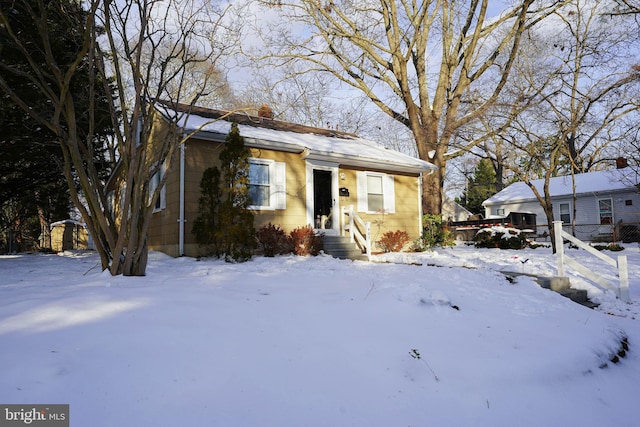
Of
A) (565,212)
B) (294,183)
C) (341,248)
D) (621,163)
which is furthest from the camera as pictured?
(565,212)

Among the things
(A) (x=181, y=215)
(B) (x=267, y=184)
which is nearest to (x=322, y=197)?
(B) (x=267, y=184)

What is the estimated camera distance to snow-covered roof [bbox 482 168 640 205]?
19766 millimetres

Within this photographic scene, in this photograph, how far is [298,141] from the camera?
33.8ft

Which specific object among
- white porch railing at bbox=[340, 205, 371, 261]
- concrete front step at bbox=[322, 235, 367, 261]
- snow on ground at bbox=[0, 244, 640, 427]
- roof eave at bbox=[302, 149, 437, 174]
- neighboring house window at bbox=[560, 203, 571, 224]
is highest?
roof eave at bbox=[302, 149, 437, 174]

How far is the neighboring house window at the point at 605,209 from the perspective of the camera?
20.6 meters

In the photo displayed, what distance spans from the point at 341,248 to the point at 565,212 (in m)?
18.8

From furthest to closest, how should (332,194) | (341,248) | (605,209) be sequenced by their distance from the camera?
(605,209) < (332,194) < (341,248)

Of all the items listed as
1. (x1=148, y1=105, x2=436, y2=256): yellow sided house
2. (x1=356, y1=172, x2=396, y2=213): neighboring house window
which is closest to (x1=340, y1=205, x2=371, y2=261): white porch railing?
(x1=148, y1=105, x2=436, y2=256): yellow sided house

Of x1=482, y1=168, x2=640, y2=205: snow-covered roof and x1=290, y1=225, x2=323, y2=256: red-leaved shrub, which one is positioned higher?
x1=482, y1=168, x2=640, y2=205: snow-covered roof

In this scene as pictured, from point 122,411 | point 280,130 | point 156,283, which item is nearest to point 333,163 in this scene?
point 280,130

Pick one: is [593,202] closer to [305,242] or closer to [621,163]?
[621,163]

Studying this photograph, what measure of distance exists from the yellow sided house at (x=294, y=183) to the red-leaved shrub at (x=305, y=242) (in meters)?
0.88

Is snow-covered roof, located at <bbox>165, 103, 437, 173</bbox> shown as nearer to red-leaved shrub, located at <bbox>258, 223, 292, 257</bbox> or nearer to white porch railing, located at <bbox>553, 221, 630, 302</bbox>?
red-leaved shrub, located at <bbox>258, 223, 292, 257</bbox>

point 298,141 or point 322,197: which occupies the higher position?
point 298,141
